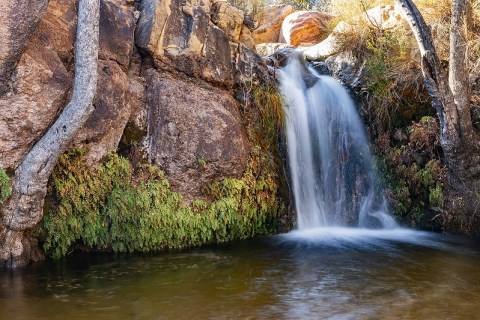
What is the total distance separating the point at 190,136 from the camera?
8906 millimetres

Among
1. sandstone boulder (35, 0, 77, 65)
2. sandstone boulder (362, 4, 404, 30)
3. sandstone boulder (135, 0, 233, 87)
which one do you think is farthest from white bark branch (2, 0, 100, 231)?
sandstone boulder (362, 4, 404, 30)

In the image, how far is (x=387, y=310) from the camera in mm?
5312

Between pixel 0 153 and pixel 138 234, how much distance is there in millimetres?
2689

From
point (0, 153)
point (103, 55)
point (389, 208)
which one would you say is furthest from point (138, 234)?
point (389, 208)

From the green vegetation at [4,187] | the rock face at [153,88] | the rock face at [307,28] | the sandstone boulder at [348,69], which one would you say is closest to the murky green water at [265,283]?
the green vegetation at [4,187]

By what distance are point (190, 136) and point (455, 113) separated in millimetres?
5463

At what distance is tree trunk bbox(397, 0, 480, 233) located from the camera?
30.0 feet

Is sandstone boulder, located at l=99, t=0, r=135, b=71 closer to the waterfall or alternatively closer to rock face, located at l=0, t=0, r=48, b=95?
rock face, located at l=0, t=0, r=48, b=95

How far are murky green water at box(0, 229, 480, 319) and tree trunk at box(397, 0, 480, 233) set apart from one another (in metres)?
0.95

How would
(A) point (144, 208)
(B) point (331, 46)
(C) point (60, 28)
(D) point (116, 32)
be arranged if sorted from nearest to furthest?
(C) point (60, 28)
(A) point (144, 208)
(D) point (116, 32)
(B) point (331, 46)

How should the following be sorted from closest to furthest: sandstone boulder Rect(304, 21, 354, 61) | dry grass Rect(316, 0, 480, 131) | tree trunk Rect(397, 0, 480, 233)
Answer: tree trunk Rect(397, 0, 480, 233) → dry grass Rect(316, 0, 480, 131) → sandstone boulder Rect(304, 21, 354, 61)

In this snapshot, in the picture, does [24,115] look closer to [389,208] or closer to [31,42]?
A: [31,42]

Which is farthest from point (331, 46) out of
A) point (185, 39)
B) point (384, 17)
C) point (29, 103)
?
point (29, 103)

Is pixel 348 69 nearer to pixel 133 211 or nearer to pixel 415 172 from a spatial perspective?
pixel 415 172
